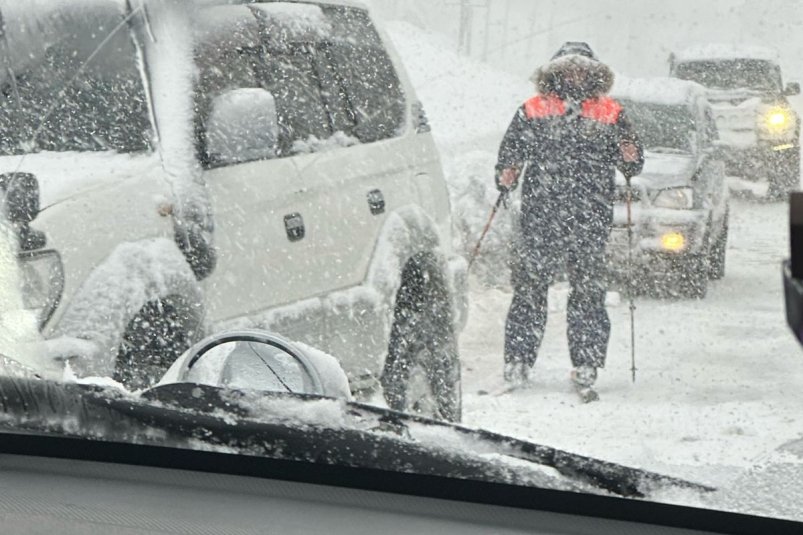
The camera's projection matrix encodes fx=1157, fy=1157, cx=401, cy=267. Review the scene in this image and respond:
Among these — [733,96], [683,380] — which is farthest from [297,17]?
[683,380]

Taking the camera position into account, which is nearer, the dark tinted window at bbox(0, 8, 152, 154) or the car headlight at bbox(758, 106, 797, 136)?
the car headlight at bbox(758, 106, 797, 136)

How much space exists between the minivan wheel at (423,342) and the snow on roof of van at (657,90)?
0.47 meters

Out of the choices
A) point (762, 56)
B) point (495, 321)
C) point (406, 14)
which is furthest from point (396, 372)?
A: point (762, 56)

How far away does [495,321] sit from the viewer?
2.02m

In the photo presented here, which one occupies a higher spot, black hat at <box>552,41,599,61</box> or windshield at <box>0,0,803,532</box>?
black hat at <box>552,41,599,61</box>

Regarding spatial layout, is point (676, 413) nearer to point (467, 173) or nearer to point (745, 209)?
point (745, 209)

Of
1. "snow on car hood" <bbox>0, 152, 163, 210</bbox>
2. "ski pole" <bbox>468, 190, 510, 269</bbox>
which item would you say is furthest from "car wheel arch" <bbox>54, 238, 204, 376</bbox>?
"ski pole" <bbox>468, 190, 510, 269</bbox>

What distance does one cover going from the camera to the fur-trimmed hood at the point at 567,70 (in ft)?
5.93

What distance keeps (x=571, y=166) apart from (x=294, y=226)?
52 centimetres

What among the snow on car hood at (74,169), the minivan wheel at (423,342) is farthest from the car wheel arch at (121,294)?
the minivan wheel at (423,342)

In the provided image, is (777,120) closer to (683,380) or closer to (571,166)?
(571,166)

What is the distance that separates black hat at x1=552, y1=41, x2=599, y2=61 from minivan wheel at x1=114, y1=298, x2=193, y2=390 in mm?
795

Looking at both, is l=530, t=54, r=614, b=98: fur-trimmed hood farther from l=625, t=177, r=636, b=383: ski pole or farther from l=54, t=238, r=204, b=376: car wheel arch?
l=54, t=238, r=204, b=376: car wheel arch

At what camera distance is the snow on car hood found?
2.02 meters
